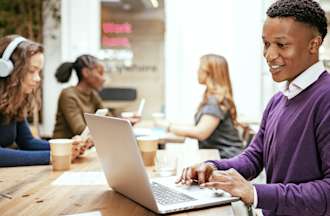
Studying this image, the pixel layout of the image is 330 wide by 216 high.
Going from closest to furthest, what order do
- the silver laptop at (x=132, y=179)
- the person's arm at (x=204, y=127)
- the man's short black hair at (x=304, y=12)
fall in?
the silver laptop at (x=132, y=179)
the man's short black hair at (x=304, y=12)
the person's arm at (x=204, y=127)

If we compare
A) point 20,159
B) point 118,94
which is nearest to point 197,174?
point 20,159

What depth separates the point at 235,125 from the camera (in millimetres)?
2799

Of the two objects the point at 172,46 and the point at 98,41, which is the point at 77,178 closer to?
the point at 172,46

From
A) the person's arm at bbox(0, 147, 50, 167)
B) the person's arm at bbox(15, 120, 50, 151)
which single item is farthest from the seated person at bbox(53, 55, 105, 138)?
the person's arm at bbox(0, 147, 50, 167)

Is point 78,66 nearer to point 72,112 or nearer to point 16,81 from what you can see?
point 72,112

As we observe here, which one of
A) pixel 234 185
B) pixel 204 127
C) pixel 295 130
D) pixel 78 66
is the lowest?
pixel 204 127

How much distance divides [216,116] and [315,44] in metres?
1.41

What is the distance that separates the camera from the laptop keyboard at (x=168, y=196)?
1.16 metres

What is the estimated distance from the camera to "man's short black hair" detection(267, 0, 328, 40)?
3.92 ft

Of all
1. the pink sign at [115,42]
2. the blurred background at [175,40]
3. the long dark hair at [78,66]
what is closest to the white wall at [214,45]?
the blurred background at [175,40]

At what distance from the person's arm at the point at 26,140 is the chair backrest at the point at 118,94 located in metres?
3.02

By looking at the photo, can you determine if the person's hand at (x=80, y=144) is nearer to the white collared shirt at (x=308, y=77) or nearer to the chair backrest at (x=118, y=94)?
the white collared shirt at (x=308, y=77)

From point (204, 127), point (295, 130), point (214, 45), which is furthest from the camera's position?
point (214, 45)

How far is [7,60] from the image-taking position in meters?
2.03
